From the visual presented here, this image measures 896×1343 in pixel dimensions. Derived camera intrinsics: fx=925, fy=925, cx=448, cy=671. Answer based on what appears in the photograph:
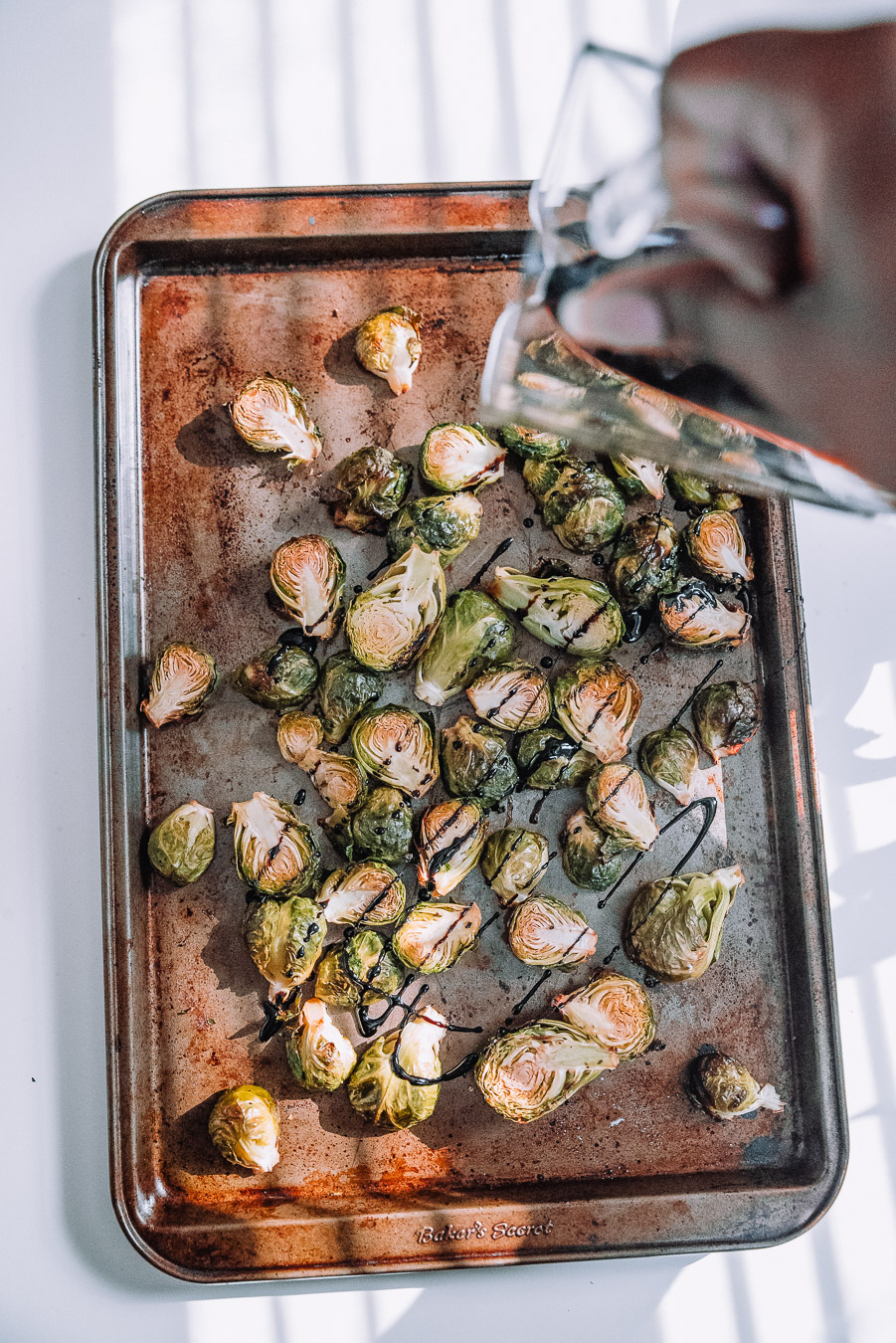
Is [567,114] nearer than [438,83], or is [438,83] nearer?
[567,114]

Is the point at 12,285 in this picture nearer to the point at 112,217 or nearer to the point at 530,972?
the point at 112,217

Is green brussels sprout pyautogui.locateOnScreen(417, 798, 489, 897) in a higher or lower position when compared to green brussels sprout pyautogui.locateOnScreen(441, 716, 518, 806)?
lower

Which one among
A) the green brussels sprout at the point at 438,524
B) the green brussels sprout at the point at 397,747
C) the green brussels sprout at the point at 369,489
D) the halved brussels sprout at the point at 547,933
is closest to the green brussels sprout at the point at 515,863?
the halved brussels sprout at the point at 547,933

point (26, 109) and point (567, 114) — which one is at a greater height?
point (26, 109)

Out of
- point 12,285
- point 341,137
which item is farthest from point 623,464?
point 12,285

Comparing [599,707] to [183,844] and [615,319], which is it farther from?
[615,319]

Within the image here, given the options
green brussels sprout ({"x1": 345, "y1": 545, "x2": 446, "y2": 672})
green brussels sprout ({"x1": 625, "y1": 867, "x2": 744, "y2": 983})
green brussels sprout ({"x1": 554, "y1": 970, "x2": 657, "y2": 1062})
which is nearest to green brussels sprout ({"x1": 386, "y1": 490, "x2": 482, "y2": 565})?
green brussels sprout ({"x1": 345, "y1": 545, "x2": 446, "y2": 672})

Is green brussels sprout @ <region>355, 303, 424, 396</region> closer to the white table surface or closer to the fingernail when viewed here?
the white table surface
